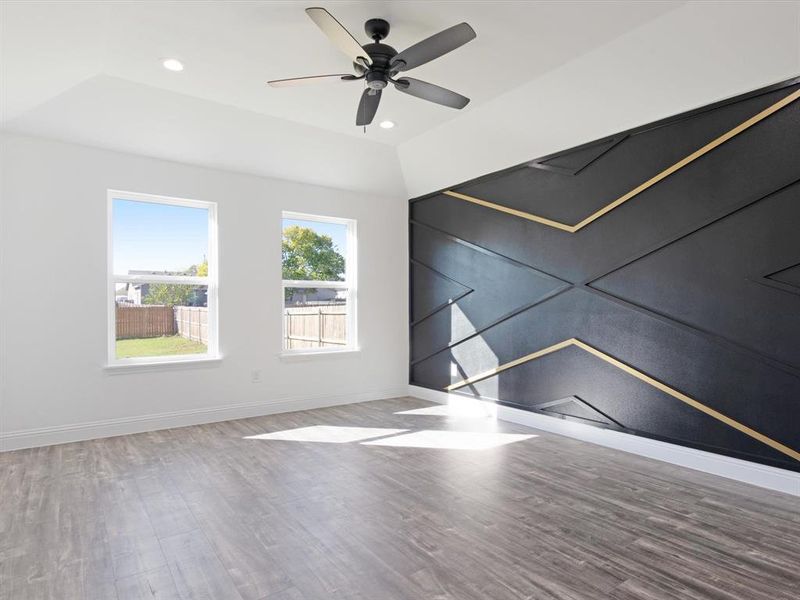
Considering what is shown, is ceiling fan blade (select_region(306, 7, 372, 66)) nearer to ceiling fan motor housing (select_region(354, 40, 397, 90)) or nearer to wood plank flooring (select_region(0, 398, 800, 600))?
ceiling fan motor housing (select_region(354, 40, 397, 90))

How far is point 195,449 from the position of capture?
3984mm

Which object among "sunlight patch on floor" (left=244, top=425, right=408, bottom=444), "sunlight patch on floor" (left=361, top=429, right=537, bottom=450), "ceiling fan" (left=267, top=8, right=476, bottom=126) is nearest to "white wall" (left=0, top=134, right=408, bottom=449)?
"sunlight patch on floor" (left=244, top=425, right=408, bottom=444)

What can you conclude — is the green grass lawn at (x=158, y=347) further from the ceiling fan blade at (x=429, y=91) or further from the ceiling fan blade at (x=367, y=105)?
the ceiling fan blade at (x=429, y=91)

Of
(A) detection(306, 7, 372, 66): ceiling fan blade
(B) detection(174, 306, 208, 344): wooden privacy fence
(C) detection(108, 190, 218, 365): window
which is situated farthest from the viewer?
(B) detection(174, 306, 208, 344): wooden privacy fence

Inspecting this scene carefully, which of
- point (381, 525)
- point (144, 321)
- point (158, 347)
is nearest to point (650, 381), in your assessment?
point (381, 525)

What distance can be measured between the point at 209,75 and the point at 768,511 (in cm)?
475

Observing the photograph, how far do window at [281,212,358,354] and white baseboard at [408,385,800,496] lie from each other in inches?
76.0

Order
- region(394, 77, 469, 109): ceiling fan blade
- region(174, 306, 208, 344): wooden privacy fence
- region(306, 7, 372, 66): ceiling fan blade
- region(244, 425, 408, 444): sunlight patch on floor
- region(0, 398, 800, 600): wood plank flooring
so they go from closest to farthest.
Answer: region(0, 398, 800, 600): wood plank flooring
region(306, 7, 372, 66): ceiling fan blade
region(394, 77, 469, 109): ceiling fan blade
region(244, 425, 408, 444): sunlight patch on floor
region(174, 306, 208, 344): wooden privacy fence

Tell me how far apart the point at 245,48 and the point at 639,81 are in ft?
9.30

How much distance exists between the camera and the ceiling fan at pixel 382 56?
253 centimetres

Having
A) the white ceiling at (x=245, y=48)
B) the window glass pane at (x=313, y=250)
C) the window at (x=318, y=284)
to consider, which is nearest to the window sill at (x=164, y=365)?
the window at (x=318, y=284)

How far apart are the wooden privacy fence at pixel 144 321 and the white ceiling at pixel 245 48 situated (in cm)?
161

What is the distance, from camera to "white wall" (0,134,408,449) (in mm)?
4035

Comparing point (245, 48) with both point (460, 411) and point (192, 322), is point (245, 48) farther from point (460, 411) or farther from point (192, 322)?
point (460, 411)
